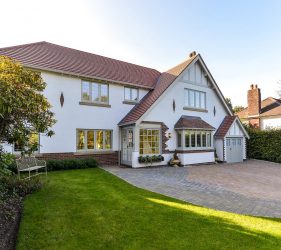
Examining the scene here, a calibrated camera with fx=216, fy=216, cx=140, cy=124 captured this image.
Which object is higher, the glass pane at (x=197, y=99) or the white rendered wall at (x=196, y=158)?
the glass pane at (x=197, y=99)

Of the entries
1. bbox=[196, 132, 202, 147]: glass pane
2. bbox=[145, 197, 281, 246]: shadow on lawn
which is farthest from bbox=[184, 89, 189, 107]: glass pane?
bbox=[145, 197, 281, 246]: shadow on lawn

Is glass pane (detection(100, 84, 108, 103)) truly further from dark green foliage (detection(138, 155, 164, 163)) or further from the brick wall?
dark green foliage (detection(138, 155, 164, 163))

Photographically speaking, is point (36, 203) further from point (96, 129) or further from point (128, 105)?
point (128, 105)

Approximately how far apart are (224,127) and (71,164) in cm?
1492

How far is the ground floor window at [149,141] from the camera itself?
54.4ft

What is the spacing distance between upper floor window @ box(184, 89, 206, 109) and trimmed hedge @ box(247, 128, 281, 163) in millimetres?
6980

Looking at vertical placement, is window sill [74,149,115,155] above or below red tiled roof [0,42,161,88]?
below

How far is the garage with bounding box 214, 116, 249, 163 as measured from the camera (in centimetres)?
2059

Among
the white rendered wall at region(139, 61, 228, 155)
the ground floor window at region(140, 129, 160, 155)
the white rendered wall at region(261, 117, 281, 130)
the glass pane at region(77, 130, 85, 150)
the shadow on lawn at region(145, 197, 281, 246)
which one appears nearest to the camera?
the shadow on lawn at region(145, 197, 281, 246)

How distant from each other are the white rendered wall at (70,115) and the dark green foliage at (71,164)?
4.09 feet

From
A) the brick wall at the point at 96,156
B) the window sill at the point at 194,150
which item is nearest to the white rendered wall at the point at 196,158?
the window sill at the point at 194,150

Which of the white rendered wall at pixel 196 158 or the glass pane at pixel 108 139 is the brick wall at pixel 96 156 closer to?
the glass pane at pixel 108 139

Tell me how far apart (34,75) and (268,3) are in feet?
40.8

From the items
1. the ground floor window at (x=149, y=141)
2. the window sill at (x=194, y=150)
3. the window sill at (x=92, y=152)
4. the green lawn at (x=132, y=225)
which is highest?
the ground floor window at (x=149, y=141)
